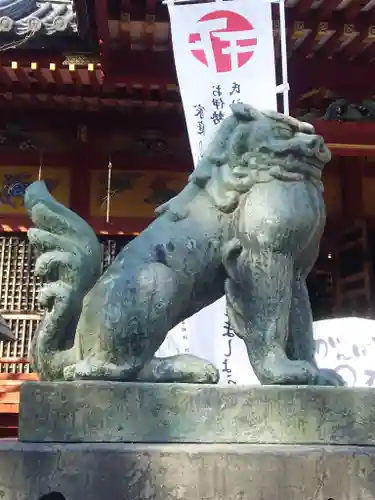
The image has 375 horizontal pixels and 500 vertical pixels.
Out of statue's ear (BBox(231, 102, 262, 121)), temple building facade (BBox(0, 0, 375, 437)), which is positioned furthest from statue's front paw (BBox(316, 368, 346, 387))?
temple building facade (BBox(0, 0, 375, 437))

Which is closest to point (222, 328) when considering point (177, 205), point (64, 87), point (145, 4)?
point (177, 205)

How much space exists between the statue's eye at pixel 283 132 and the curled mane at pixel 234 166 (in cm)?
2

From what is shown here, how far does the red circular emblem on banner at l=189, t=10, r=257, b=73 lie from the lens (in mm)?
4258

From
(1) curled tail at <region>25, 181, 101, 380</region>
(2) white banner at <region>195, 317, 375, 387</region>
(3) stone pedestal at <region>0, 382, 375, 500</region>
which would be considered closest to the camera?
(3) stone pedestal at <region>0, 382, 375, 500</region>

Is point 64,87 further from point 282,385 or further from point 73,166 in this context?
point 282,385

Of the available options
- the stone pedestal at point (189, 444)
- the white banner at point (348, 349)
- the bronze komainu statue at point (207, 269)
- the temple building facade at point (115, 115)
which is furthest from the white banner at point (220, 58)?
the stone pedestal at point (189, 444)

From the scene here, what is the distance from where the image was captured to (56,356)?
6.43ft

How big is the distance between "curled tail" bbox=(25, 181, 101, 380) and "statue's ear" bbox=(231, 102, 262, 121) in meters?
0.62

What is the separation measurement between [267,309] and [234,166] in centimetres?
48

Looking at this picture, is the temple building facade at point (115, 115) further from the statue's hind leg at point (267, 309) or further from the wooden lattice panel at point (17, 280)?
the statue's hind leg at point (267, 309)

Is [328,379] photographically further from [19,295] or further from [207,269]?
[19,295]

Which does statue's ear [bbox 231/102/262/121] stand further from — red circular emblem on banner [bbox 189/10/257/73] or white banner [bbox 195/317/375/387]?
red circular emblem on banner [bbox 189/10/257/73]

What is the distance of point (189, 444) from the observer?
1729 millimetres

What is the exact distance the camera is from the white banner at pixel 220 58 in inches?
166
